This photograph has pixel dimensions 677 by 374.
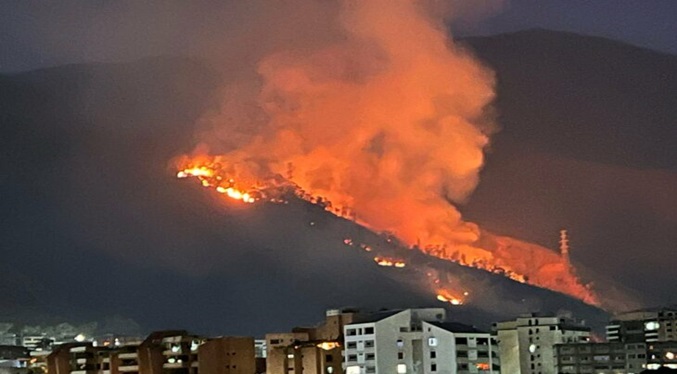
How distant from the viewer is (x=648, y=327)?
11875 millimetres

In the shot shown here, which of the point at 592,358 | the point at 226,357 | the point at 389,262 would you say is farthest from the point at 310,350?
the point at 389,262

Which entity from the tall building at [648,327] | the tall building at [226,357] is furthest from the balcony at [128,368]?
the tall building at [648,327]

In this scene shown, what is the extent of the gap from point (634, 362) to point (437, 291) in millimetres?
4254

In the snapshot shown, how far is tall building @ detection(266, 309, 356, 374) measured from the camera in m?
9.41

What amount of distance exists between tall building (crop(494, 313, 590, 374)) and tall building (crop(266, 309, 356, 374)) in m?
1.50

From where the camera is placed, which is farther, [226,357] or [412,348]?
[226,357]

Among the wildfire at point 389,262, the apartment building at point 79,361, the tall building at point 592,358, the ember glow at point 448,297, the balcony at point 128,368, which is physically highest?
the wildfire at point 389,262

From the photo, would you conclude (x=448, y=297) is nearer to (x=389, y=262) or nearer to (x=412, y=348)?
(x=389, y=262)

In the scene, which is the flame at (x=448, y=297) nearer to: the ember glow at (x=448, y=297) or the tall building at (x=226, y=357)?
the ember glow at (x=448, y=297)

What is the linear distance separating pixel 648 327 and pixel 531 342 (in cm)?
202

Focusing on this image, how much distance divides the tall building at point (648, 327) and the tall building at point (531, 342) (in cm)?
96

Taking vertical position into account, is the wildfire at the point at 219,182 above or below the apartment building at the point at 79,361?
above

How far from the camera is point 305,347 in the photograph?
31.5 ft

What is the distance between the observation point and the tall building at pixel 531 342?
10.3 metres
